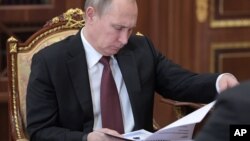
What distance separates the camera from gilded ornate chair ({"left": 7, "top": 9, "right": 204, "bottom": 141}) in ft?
6.87

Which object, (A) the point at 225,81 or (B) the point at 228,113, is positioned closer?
(B) the point at 228,113

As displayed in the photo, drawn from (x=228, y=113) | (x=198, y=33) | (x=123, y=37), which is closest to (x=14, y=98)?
(x=123, y=37)


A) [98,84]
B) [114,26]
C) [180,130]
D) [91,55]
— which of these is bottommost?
[180,130]

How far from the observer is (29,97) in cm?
184

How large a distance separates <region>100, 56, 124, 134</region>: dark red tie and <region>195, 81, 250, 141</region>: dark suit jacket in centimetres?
121

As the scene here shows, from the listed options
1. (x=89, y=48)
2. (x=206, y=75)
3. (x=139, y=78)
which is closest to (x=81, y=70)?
(x=89, y=48)

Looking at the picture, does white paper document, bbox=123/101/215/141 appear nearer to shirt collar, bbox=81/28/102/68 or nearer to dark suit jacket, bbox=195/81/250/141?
shirt collar, bbox=81/28/102/68

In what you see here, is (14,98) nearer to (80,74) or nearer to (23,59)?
(23,59)

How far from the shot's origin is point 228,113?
2.10ft

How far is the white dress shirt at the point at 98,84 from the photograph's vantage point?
188cm

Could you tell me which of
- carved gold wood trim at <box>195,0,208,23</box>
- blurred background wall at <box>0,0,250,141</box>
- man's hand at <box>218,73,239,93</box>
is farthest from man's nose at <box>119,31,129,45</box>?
carved gold wood trim at <box>195,0,208,23</box>

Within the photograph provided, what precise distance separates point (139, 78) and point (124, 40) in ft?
0.63

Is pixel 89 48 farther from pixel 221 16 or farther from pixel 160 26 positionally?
pixel 221 16

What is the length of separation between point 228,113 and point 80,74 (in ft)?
4.10
